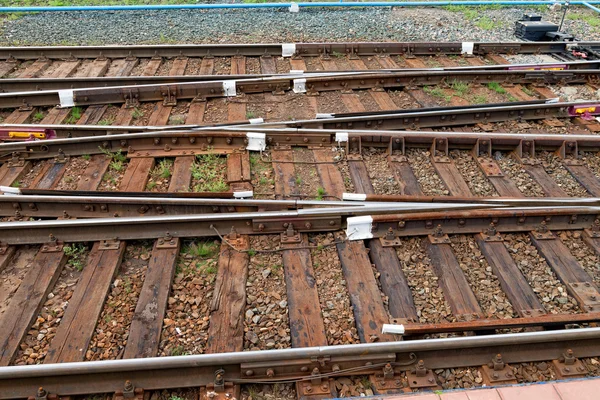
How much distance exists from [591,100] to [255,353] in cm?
727

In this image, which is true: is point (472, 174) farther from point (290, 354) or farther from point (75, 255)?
point (75, 255)

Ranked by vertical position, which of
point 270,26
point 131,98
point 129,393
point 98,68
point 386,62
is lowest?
point 129,393

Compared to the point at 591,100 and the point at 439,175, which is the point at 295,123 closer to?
the point at 439,175

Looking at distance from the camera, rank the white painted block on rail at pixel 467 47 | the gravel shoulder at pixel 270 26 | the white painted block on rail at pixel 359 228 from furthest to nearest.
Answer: the gravel shoulder at pixel 270 26
the white painted block on rail at pixel 467 47
the white painted block on rail at pixel 359 228

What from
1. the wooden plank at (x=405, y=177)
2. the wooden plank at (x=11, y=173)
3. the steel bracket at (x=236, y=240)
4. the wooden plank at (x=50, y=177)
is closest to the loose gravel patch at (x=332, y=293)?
the steel bracket at (x=236, y=240)

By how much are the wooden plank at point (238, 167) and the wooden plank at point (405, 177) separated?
1865 mm

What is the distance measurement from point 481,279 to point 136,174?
13.9 feet

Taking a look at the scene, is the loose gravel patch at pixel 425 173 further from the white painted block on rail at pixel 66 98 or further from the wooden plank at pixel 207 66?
the white painted block on rail at pixel 66 98

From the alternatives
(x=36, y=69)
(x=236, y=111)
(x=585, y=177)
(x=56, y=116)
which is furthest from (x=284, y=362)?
(x=36, y=69)

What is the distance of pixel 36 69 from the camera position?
9703 millimetres

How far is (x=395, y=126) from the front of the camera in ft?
24.3

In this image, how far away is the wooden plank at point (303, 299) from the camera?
14.0ft

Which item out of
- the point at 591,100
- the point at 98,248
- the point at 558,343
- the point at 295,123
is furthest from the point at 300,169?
the point at 591,100

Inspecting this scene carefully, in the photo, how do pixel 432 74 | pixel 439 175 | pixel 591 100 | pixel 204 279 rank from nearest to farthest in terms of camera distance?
1. pixel 204 279
2. pixel 439 175
3. pixel 591 100
4. pixel 432 74
